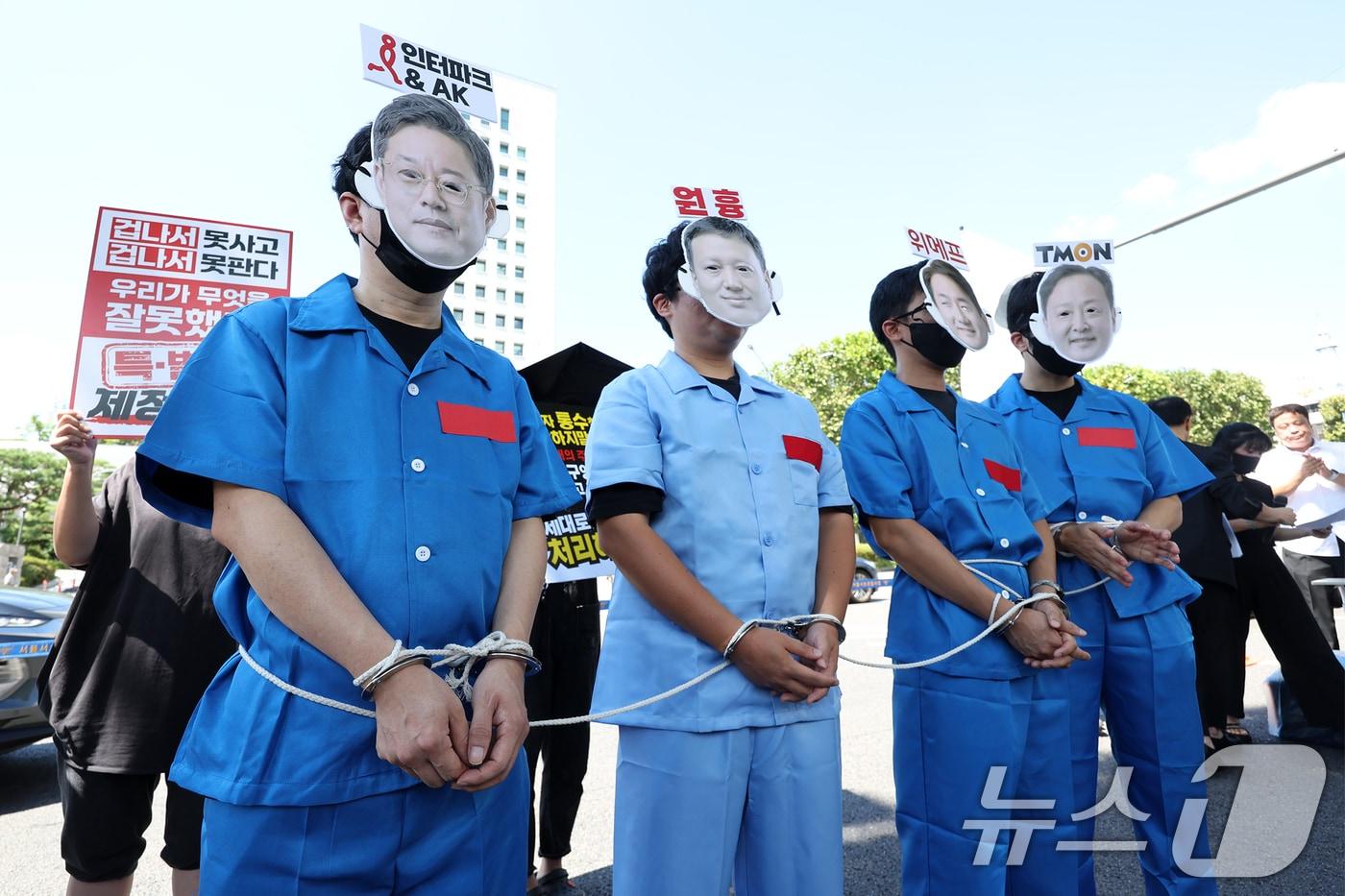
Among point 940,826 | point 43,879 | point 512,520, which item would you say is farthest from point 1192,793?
point 43,879

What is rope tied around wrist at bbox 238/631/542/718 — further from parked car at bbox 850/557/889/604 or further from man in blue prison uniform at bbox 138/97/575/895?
parked car at bbox 850/557/889/604

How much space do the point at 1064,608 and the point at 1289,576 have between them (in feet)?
10.8

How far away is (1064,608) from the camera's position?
2398 mm

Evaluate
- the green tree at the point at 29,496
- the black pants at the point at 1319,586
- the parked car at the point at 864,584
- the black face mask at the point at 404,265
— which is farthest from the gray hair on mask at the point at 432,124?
the green tree at the point at 29,496

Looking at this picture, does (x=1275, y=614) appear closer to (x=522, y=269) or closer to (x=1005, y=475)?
(x=1005, y=475)

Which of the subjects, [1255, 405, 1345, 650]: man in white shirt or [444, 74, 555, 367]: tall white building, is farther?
[444, 74, 555, 367]: tall white building

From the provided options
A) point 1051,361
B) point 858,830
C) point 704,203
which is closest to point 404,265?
point 704,203

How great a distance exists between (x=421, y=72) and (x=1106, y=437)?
2454 millimetres

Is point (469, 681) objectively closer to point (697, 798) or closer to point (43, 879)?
point (697, 798)

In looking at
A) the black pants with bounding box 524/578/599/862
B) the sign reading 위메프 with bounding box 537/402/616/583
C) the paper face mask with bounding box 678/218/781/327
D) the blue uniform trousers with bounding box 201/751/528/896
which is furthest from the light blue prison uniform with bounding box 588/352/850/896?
the black pants with bounding box 524/578/599/862

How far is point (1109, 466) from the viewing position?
280 cm

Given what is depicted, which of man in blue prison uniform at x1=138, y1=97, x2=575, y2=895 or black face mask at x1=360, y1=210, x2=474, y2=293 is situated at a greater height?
black face mask at x1=360, y1=210, x2=474, y2=293

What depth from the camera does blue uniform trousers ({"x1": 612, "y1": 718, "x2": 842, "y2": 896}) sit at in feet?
5.49

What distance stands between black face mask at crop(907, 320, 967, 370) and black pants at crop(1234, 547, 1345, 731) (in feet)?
10.9
